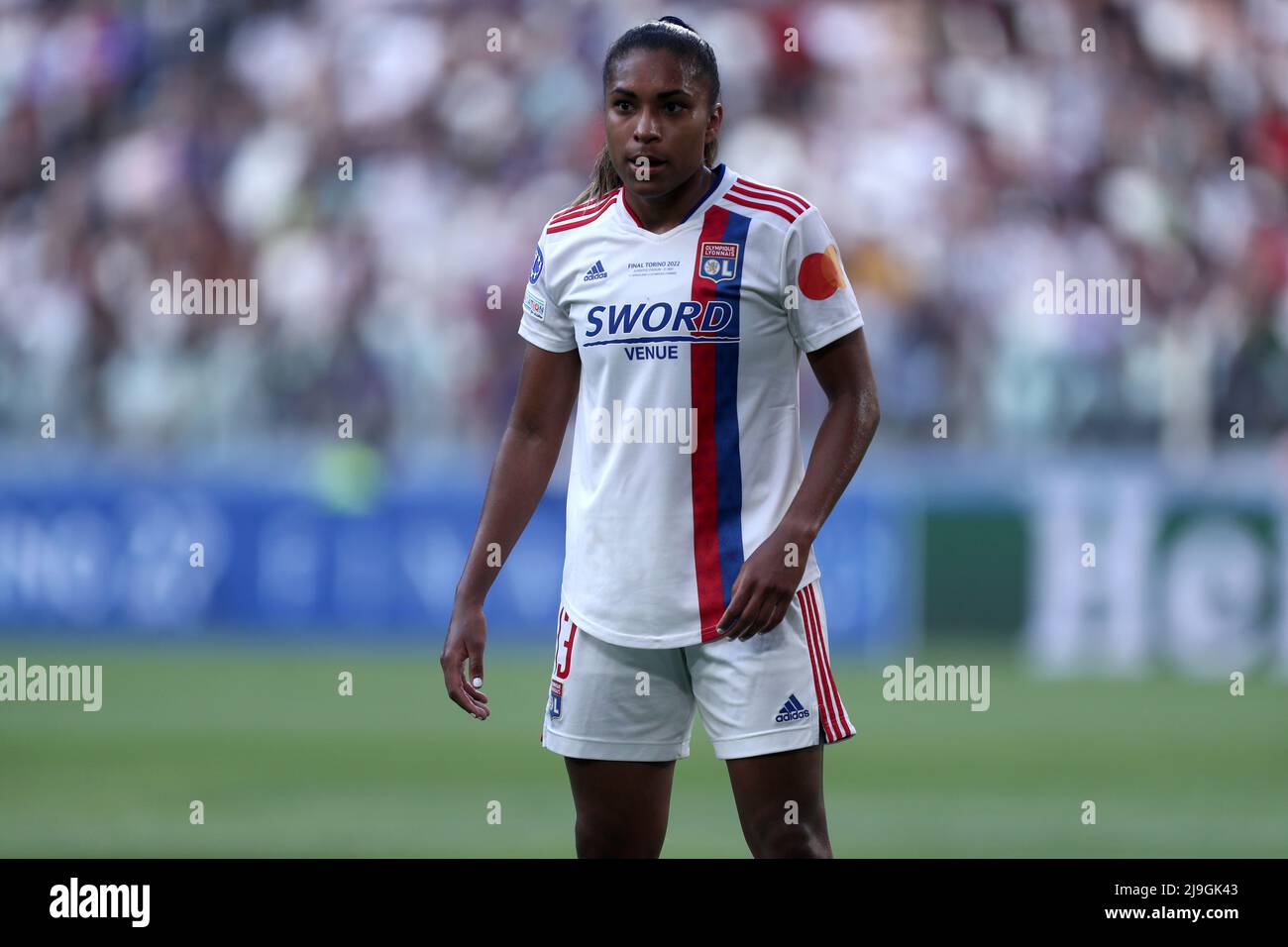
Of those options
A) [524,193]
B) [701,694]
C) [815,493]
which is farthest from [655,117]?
[524,193]

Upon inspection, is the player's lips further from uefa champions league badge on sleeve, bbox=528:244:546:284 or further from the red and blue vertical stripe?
uefa champions league badge on sleeve, bbox=528:244:546:284

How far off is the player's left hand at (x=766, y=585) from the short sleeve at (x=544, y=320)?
0.62m

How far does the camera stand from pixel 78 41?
12633 millimetres

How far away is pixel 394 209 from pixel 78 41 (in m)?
2.91

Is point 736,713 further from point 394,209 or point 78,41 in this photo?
A: point 78,41

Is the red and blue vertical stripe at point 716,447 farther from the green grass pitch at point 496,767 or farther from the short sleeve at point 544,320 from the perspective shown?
the green grass pitch at point 496,767

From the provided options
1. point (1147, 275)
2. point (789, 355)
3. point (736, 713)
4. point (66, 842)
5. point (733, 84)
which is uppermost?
point (733, 84)

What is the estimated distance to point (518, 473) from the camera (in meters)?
3.65

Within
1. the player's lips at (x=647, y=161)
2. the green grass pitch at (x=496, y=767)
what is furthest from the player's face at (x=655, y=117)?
the green grass pitch at (x=496, y=767)

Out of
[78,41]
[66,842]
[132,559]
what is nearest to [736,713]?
[66,842]

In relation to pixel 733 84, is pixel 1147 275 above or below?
below

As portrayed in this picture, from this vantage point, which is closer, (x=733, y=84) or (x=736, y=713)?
(x=736, y=713)

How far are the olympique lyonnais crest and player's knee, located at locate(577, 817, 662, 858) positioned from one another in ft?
3.51

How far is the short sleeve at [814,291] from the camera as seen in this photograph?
337 cm
